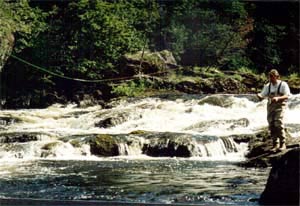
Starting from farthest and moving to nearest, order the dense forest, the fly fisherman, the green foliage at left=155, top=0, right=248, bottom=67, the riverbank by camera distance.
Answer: the riverbank, the green foliage at left=155, top=0, right=248, bottom=67, the dense forest, the fly fisherman

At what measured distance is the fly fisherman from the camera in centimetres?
440

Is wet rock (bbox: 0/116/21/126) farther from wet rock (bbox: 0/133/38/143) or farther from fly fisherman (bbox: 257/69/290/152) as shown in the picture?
fly fisherman (bbox: 257/69/290/152)

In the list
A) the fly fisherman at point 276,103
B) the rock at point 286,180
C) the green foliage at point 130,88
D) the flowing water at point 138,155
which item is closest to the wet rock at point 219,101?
the flowing water at point 138,155

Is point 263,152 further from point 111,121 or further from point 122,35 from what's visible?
point 122,35

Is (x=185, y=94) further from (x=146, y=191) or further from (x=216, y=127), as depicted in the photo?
(x=146, y=191)

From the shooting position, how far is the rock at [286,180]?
11.6 feet

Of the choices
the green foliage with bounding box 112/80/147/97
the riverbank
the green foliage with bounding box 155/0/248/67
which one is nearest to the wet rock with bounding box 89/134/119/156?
the green foliage with bounding box 155/0/248/67

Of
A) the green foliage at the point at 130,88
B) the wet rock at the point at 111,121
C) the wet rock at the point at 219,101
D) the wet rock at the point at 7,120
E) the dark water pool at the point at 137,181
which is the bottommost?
the dark water pool at the point at 137,181

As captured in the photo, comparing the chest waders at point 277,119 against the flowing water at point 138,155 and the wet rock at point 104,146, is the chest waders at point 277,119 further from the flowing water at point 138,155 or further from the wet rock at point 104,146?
the wet rock at point 104,146

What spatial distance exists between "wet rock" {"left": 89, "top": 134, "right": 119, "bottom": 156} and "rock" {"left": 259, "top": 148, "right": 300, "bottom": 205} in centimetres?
315

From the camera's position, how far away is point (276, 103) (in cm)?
467

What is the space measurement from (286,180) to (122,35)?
22.0 ft

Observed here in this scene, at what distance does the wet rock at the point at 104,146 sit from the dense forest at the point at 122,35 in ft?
8.55

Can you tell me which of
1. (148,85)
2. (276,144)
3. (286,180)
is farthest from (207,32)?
(286,180)
